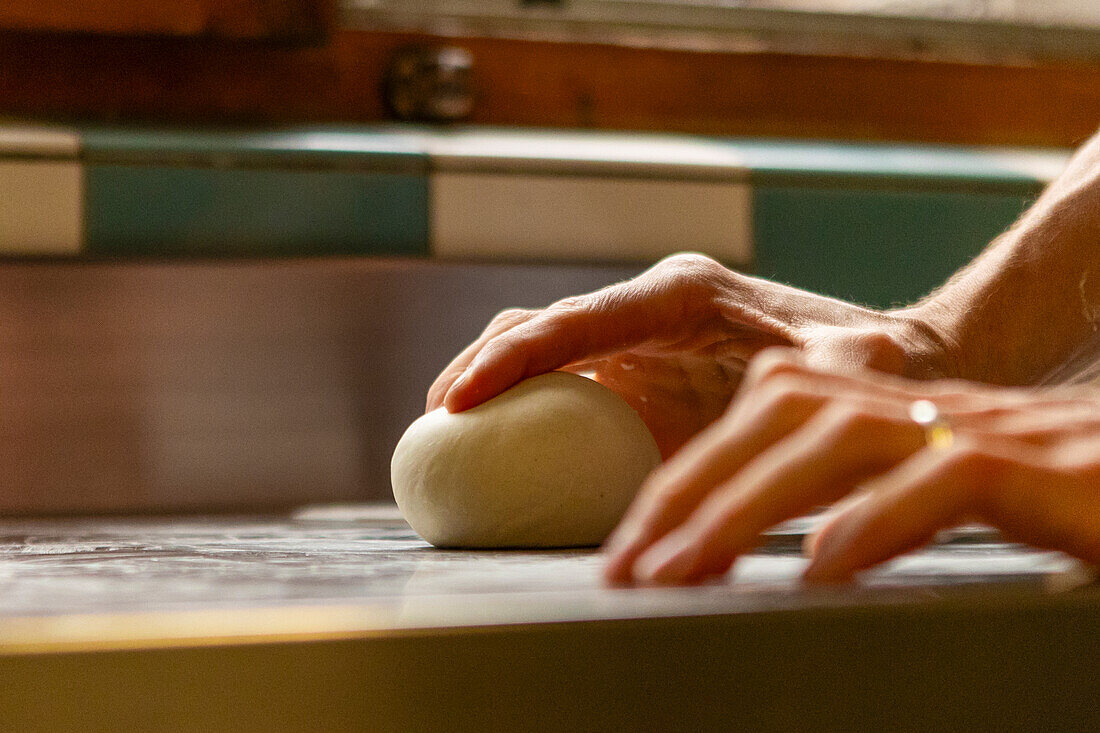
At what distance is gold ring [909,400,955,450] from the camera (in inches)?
13.8

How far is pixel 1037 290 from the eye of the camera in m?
0.86

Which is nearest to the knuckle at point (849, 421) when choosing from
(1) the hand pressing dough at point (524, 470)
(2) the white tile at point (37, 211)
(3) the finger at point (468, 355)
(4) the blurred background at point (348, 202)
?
(1) the hand pressing dough at point (524, 470)

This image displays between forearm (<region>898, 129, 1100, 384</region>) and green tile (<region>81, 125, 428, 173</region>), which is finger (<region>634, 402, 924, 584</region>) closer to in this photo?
forearm (<region>898, 129, 1100, 384</region>)

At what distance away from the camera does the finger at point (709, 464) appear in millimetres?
341

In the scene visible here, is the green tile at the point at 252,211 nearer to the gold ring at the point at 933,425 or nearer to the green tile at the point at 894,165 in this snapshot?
the green tile at the point at 894,165

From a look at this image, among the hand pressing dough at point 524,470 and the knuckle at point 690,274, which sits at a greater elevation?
the knuckle at point 690,274

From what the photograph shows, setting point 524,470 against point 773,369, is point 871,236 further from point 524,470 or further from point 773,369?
point 773,369

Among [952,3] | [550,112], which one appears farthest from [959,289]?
[952,3]

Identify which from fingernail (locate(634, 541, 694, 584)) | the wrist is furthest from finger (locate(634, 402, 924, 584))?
the wrist

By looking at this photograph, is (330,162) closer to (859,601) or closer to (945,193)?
(945,193)

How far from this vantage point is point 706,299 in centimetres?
73

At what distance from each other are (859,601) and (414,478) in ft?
1.28

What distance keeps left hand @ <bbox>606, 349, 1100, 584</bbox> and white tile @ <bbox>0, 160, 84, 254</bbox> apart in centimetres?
95

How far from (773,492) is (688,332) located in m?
0.43
